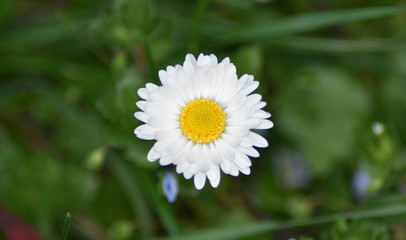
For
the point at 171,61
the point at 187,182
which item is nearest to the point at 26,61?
the point at 171,61

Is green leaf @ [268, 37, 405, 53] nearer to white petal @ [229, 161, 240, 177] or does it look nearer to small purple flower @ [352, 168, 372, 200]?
small purple flower @ [352, 168, 372, 200]

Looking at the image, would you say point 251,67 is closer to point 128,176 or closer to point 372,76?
point 128,176

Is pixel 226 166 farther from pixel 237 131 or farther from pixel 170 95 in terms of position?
pixel 170 95

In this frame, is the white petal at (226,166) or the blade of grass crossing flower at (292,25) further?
the blade of grass crossing flower at (292,25)

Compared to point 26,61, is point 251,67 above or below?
below

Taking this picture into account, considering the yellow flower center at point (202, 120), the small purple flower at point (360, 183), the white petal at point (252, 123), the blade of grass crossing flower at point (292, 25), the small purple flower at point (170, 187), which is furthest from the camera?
the small purple flower at point (360, 183)

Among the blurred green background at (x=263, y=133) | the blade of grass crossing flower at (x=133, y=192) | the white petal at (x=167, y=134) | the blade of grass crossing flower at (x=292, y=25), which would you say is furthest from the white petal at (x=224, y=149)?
the blade of grass crossing flower at (x=133, y=192)

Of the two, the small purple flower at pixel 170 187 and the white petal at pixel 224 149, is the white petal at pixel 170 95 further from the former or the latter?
the small purple flower at pixel 170 187

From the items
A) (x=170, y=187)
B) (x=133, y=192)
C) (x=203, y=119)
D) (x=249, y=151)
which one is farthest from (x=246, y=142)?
(x=133, y=192)
